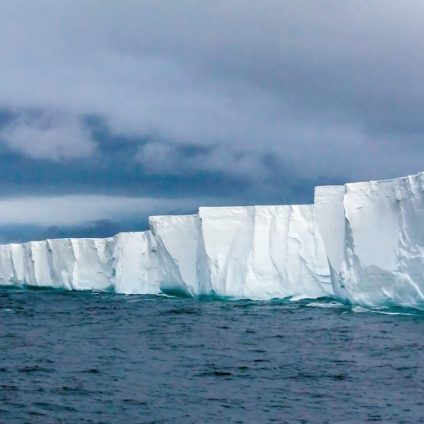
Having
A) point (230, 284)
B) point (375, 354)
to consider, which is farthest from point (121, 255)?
point (375, 354)

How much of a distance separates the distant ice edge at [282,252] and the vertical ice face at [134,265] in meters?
0.04

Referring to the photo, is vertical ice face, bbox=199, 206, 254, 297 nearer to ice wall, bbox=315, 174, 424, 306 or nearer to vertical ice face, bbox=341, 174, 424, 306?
ice wall, bbox=315, 174, 424, 306

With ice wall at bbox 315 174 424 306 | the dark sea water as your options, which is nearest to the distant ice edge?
ice wall at bbox 315 174 424 306

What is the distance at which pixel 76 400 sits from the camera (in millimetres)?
10203

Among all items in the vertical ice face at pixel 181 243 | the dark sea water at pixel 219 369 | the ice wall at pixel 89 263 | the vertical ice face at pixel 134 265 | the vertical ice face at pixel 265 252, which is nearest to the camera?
the dark sea water at pixel 219 369

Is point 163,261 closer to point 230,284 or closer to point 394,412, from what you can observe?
point 230,284

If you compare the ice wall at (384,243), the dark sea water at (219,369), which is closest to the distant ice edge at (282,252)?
the ice wall at (384,243)

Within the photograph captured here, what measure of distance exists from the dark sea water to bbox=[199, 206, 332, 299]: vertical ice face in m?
3.70

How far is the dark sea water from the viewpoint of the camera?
9.52 m

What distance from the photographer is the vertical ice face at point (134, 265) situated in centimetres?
3372

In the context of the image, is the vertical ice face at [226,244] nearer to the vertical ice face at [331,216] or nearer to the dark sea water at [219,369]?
the vertical ice face at [331,216]

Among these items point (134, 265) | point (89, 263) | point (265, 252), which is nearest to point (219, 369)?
point (265, 252)

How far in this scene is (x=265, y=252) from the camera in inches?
1025

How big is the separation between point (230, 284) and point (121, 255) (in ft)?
30.2
